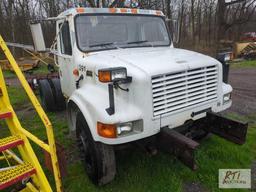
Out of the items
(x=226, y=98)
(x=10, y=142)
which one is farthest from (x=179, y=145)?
(x=10, y=142)

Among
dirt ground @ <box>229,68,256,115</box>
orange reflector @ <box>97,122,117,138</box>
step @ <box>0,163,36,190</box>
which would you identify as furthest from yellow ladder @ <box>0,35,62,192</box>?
dirt ground @ <box>229,68,256,115</box>

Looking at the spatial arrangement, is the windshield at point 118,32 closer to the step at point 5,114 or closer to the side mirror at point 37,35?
the side mirror at point 37,35

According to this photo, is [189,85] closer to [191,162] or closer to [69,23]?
[191,162]

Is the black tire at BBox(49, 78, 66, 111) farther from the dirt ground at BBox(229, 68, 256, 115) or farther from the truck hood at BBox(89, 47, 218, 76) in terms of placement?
the dirt ground at BBox(229, 68, 256, 115)

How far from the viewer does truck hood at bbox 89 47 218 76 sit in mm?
2840

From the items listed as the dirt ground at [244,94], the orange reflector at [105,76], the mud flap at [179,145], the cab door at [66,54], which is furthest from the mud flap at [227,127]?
the dirt ground at [244,94]

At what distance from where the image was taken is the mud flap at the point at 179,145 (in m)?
2.54

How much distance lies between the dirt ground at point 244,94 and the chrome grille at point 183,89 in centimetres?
312

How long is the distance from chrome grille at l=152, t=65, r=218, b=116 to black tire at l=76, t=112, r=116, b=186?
0.79 meters

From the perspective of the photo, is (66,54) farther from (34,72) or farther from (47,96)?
(34,72)

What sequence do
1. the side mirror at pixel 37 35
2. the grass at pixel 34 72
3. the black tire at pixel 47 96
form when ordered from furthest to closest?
the grass at pixel 34 72 < the black tire at pixel 47 96 < the side mirror at pixel 37 35

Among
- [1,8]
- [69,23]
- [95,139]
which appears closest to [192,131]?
[95,139]

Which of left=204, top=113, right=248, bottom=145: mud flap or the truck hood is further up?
the truck hood

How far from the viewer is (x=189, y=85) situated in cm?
305
